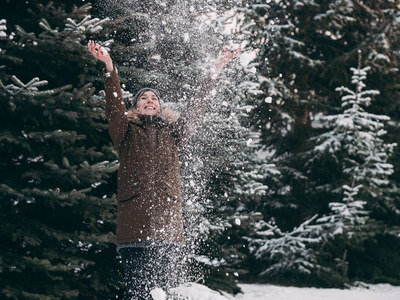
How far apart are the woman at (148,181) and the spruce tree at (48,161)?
0.90 m

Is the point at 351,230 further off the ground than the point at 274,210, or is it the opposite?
the point at 274,210

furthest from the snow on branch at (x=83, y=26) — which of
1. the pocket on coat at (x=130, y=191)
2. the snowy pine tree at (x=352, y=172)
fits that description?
the snowy pine tree at (x=352, y=172)

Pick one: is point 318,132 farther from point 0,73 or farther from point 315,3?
point 0,73

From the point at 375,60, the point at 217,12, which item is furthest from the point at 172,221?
the point at 375,60

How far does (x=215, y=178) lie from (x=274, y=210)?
12.7 feet

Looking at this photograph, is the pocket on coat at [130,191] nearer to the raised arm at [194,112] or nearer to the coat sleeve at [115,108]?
the coat sleeve at [115,108]

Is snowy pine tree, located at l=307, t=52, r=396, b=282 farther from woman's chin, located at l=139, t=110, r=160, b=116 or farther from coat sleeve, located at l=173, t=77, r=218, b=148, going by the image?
woman's chin, located at l=139, t=110, r=160, b=116

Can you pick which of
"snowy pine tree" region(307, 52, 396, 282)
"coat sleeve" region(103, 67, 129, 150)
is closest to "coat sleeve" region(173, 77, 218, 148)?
"coat sleeve" region(103, 67, 129, 150)

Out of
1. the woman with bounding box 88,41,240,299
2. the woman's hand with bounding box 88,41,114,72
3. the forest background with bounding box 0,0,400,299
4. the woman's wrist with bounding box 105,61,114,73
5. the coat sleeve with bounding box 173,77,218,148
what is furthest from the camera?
the forest background with bounding box 0,0,400,299

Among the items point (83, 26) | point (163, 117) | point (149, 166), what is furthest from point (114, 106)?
point (83, 26)

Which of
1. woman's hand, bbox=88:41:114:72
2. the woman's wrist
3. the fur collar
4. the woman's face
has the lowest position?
the fur collar

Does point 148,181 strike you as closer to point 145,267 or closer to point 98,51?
point 145,267

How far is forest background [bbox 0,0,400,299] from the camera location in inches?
158

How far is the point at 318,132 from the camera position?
9.83 meters
